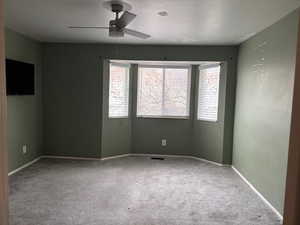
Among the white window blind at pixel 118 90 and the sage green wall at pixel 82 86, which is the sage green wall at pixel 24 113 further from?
the white window blind at pixel 118 90

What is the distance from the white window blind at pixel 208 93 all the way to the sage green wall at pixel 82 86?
27cm

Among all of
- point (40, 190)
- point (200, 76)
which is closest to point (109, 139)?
point (40, 190)

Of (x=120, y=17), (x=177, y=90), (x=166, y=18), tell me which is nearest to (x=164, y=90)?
(x=177, y=90)

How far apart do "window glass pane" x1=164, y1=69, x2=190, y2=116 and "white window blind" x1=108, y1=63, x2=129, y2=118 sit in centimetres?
85

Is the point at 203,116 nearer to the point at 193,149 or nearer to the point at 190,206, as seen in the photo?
the point at 193,149

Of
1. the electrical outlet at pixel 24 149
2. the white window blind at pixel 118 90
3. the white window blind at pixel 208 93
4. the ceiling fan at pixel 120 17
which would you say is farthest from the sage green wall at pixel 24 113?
the white window blind at pixel 208 93

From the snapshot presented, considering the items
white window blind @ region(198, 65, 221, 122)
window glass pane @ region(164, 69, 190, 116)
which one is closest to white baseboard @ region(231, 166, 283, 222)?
white window blind @ region(198, 65, 221, 122)

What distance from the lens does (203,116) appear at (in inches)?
191

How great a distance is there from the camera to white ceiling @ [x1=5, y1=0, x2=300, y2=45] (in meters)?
2.41

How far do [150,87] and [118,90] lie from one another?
0.68 m

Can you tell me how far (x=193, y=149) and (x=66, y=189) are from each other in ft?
9.08

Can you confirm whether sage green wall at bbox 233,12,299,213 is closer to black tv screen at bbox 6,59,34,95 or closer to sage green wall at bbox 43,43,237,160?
sage green wall at bbox 43,43,237,160

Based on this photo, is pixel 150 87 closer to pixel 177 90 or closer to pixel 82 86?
pixel 177 90

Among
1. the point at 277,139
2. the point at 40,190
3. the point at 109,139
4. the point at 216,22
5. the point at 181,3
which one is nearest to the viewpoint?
the point at 181,3
